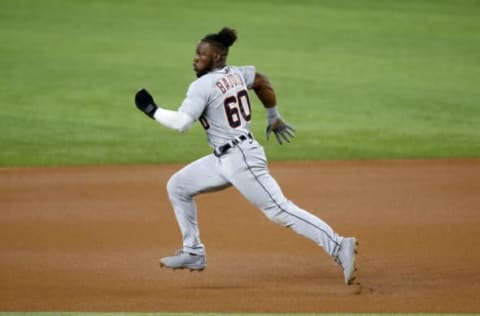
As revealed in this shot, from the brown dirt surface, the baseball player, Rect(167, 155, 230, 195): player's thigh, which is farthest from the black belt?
the brown dirt surface

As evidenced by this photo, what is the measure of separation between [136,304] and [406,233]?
289 cm

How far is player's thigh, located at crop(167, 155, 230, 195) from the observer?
826 cm

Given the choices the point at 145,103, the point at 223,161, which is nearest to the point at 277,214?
the point at 223,161

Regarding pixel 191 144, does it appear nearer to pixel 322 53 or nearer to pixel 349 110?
pixel 349 110

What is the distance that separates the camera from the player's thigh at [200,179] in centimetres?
826

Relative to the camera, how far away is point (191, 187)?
27.2 ft

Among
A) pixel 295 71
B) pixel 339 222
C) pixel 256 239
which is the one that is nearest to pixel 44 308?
pixel 256 239

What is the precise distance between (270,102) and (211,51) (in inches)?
26.5

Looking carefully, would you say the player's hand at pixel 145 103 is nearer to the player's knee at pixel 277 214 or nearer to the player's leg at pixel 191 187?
the player's leg at pixel 191 187

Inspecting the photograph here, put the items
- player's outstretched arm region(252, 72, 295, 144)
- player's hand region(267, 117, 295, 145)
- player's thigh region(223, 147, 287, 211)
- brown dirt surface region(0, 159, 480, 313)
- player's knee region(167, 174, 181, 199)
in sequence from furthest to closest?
player's hand region(267, 117, 295, 145) < player's outstretched arm region(252, 72, 295, 144) < player's knee region(167, 174, 181, 199) < player's thigh region(223, 147, 287, 211) < brown dirt surface region(0, 159, 480, 313)

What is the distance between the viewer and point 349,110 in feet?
51.5

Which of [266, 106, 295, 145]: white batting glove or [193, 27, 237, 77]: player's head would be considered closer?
[193, 27, 237, 77]: player's head

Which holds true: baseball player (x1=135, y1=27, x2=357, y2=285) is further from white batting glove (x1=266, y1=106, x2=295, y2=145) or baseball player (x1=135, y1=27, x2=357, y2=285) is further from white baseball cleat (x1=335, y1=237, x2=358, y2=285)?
white batting glove (x1=266, y1=106, x2=295, y2=145)

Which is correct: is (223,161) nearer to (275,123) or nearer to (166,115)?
(166,115)
